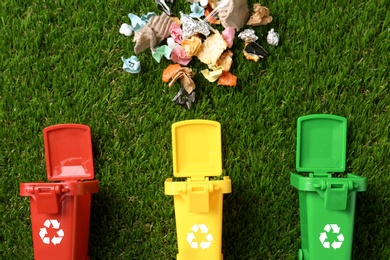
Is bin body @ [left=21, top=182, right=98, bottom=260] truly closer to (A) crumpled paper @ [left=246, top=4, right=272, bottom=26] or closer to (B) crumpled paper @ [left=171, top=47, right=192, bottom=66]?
(B) crumpled paper @ [left=171, top=47, right=192, bottom=66]

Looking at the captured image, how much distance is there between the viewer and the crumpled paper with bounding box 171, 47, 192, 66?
3.95 ft

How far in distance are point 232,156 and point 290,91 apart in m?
0.25

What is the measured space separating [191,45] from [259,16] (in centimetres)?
21

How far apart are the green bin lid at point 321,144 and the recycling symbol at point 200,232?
1.07 feet

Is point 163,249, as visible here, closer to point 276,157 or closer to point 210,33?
point 276,157

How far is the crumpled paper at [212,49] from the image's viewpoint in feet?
3.93

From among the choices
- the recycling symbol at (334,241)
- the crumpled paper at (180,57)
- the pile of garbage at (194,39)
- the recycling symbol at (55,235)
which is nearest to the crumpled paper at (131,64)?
the pile of garbage at (194,39)

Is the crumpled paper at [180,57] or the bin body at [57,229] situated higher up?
the crumpled paper at [180,57]

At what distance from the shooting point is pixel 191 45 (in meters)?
1.19

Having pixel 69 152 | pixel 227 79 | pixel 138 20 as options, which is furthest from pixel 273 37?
pixel 69 152

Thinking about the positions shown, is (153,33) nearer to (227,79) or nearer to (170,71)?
(170,71)

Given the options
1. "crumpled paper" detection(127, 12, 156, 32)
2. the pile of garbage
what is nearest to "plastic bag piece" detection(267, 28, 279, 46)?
the pile of garbage

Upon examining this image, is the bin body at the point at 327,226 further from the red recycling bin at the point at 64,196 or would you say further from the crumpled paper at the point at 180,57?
the red recycling bin at the point at 64,196

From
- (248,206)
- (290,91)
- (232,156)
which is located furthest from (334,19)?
(248,206)
